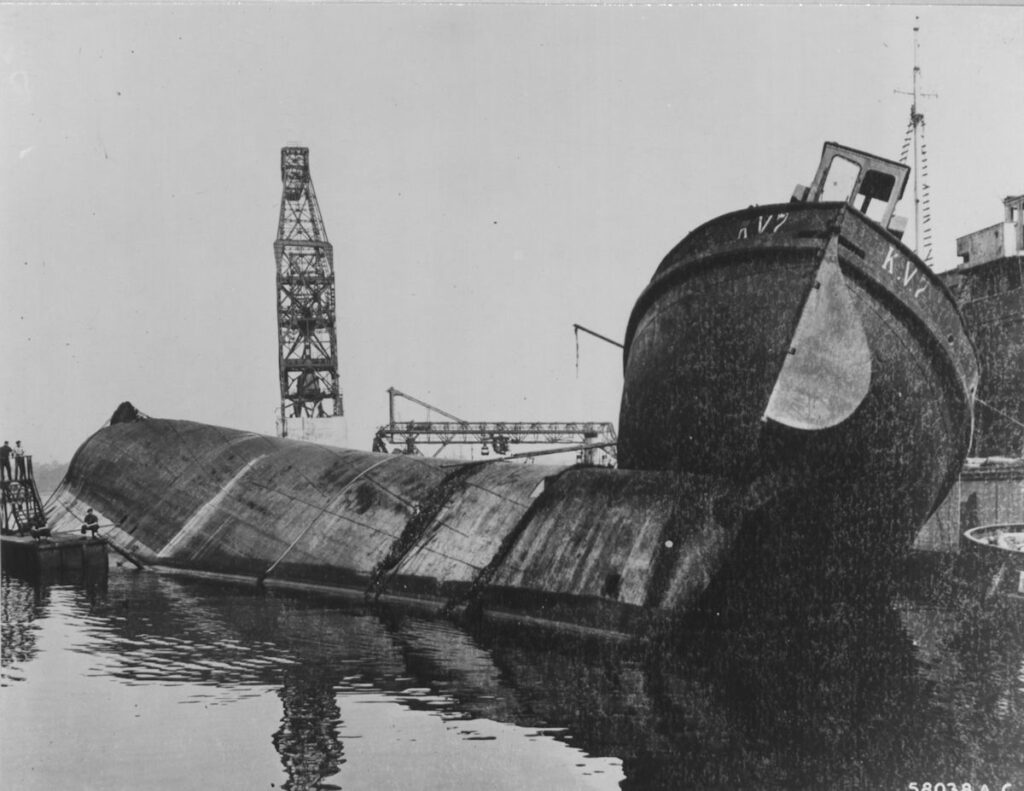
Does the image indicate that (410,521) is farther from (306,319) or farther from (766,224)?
(306,319)

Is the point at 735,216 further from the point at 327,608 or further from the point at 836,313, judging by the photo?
the point at 327,608

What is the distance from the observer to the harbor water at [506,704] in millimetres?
8320

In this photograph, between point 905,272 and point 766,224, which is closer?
point 905,272

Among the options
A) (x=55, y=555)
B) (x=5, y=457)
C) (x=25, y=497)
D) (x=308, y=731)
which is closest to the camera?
(x=308, y=731)

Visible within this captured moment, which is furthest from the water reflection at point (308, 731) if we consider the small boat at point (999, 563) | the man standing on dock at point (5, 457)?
the man standing on dock at point (5, 457)

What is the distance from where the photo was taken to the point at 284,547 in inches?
757

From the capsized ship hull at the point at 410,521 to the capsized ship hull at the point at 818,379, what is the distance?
0.88 metres

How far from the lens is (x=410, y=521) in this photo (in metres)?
18.1

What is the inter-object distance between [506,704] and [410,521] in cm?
827

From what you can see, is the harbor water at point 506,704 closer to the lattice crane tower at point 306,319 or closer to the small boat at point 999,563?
the small boat at point 999,563

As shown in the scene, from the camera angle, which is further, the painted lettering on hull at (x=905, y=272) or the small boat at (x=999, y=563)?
the small boat at (x=999, y=563)

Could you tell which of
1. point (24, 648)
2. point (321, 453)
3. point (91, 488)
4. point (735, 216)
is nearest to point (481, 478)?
point (321, 453)

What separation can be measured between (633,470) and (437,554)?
13.2 feet

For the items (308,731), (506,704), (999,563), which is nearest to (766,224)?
(999,563)
